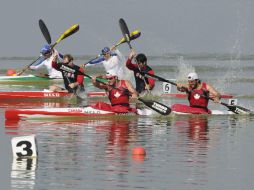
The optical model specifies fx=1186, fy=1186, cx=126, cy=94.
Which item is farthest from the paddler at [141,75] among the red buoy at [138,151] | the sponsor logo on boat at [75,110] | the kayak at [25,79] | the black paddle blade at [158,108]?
the red buoy at [138,151]

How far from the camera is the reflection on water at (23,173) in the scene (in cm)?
2562

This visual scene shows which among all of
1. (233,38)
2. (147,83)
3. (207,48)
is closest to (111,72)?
(147,83)

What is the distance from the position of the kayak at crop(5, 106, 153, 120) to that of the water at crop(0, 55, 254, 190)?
25 centimetres

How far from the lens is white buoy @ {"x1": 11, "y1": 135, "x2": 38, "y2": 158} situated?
93.4 feet

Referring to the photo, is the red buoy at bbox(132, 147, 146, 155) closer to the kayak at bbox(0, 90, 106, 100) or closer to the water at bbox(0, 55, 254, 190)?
the water at bbox(0, 55, 254, 190)

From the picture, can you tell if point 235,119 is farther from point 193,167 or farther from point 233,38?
point 233,38

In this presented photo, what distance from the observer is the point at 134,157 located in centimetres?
2938

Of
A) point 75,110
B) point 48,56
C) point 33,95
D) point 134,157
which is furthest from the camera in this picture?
point 48,56

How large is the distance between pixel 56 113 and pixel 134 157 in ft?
28.0

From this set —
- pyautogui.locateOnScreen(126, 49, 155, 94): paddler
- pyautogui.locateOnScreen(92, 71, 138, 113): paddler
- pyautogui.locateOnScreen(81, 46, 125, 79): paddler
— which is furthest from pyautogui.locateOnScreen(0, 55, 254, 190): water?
pyautogui.locateOnScreen(81, 46, 125, 79): paddler

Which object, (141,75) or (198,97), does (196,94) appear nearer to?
(198,97)

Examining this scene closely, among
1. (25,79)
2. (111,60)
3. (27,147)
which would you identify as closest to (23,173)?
(27,147)

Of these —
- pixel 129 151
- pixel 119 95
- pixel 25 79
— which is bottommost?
pixel 129 151

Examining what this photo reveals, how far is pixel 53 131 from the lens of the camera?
3475 centimetres
